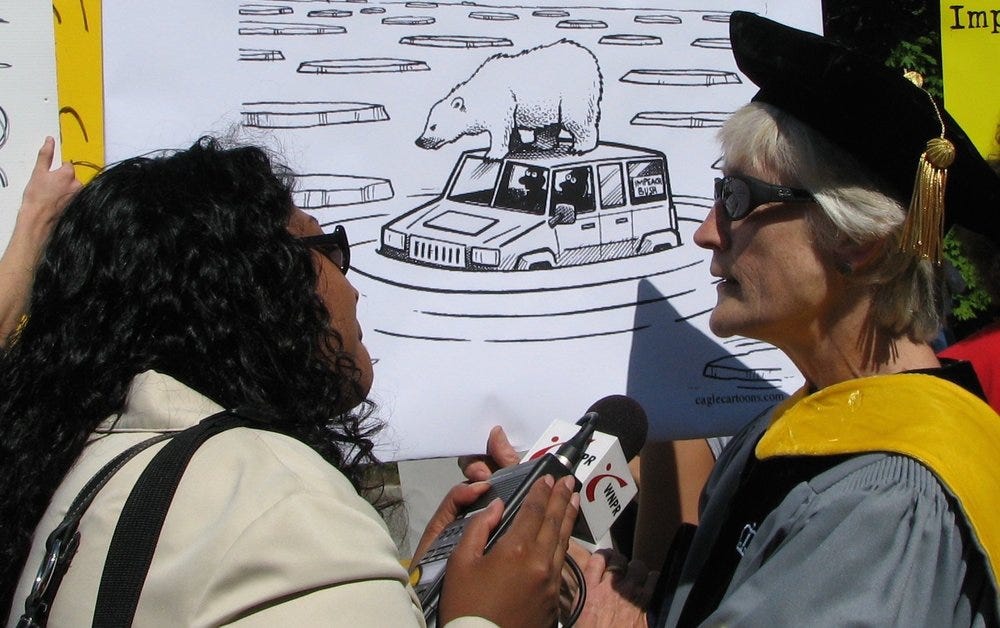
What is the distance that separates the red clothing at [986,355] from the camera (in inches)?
73.5

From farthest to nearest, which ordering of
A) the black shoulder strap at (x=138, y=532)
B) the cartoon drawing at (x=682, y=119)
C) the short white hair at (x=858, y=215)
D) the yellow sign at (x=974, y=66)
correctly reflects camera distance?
1. the yellow sign at (x=974, y=66)
2. the cartoon drawing at (x=682, y=119)
3. the short white hair at (x=858, y=215)
4. the black shoulder strap at (x=138, y=532)

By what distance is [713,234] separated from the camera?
1.64 m

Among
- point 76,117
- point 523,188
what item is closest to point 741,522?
point 523,188

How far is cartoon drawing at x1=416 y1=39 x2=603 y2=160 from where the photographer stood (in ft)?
5.71

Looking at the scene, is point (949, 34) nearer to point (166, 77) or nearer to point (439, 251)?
point (439, 251)

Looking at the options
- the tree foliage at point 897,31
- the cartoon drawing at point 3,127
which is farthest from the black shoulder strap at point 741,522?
the tree foliage at point 897,31

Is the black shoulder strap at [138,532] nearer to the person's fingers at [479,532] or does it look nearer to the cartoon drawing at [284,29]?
the person's fingers at [479,532]

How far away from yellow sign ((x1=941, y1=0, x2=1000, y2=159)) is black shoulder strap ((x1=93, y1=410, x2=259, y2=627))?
6.96 ft

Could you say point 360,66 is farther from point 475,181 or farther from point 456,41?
point 475,181

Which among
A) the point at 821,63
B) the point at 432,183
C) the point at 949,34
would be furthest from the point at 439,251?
the point at 949,34

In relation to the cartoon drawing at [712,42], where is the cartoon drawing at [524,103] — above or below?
below

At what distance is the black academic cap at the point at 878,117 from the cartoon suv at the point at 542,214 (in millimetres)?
428

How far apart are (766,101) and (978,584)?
0.82 metres

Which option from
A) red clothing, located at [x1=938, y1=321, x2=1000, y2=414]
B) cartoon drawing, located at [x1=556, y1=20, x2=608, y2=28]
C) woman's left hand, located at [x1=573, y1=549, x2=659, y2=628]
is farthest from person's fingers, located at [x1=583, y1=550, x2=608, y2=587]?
cartoon drawing, located at [x1=556, y1=20, x2=608, y2=28]
